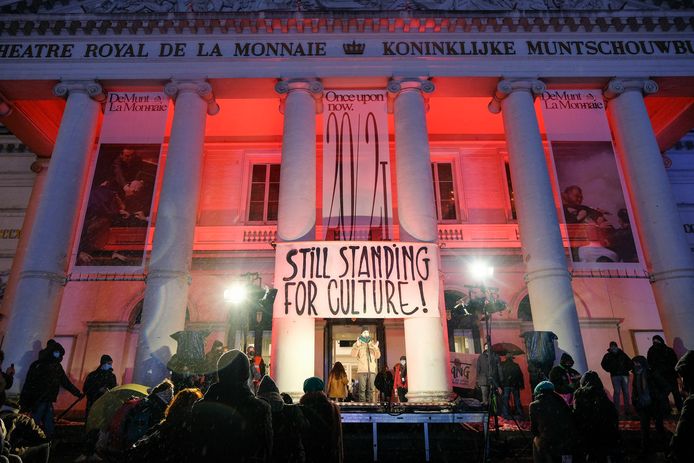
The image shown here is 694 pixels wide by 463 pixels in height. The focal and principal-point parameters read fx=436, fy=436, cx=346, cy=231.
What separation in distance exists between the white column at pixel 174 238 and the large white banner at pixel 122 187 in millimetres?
359

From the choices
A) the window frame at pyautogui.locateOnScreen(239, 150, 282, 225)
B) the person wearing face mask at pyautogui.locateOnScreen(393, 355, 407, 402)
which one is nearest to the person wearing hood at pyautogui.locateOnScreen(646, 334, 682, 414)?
the person wearing face mask at pyautogui.locateOnScreen(393, 355, 407, 402)

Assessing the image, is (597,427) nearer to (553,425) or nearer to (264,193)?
(553,425)

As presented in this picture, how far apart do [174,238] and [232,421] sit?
8.30 m

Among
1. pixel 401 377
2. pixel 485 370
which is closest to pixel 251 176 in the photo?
pixel 401 377

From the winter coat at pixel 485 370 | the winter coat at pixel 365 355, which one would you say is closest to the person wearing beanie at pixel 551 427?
the winter coat at pixel 485 370

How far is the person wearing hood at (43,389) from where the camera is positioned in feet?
24.1

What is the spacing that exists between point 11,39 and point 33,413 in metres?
10.7

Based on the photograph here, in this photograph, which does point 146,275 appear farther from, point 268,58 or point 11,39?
point 11,39

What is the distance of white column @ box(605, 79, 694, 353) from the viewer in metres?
10.1

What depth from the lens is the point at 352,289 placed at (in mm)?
9172

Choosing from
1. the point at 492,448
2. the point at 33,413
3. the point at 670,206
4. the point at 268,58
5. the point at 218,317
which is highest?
the point at 268,58

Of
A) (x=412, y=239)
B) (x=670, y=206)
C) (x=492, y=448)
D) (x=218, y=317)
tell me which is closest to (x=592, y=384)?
(x=492, y=448)

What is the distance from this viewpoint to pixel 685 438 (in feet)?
11.7

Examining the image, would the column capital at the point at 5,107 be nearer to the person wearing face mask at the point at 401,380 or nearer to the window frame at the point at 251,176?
the window frame at the point at 251,176
